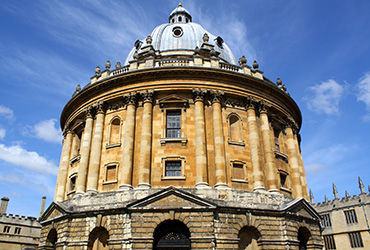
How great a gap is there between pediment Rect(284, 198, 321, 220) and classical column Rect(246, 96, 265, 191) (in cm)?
223

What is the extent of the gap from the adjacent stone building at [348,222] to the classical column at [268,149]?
31.9 m

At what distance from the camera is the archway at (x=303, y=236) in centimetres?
2455

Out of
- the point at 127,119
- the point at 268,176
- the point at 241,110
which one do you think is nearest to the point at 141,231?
the point at 127,119

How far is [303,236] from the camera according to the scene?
82.1 feet

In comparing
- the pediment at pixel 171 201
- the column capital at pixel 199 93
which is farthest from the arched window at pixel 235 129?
the pediment at pixel 171 201

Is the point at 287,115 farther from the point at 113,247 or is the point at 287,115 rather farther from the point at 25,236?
the point at 25,236

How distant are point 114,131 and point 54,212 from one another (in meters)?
7.92

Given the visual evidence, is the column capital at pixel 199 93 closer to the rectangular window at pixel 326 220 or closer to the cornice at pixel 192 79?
the cornice at pixel 192 79

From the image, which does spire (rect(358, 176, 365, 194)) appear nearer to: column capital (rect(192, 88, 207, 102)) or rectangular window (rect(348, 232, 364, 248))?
rectangular window (rect(348, 232, 364, 248))

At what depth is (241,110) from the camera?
2648 centimetres

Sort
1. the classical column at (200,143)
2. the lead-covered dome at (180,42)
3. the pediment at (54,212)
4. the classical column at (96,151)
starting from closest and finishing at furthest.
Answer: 1. the classical column at (200,143)
2. the pediment at (54,212)
3. the classical column at (96,151)
4. the lead-covered dome at (180,42)

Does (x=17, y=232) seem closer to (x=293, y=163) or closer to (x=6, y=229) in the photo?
(x=6, y=229)

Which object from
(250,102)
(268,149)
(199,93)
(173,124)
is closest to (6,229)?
(173,124)

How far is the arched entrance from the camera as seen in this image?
20375 millimetres
